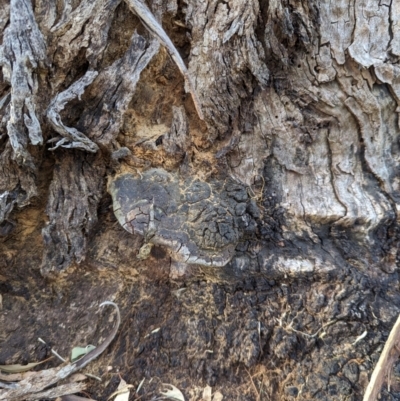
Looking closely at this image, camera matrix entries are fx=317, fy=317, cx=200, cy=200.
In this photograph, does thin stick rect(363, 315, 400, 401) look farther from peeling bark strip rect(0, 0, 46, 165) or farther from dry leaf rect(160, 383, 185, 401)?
peeling bark strip rect(0, 0, 46, 165)

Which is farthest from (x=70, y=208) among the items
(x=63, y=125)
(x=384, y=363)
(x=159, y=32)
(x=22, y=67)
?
(x=384, y=363)

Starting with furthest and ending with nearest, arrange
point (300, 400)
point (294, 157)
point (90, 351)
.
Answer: point (294, 157), point (90, 351), point (300, 400)

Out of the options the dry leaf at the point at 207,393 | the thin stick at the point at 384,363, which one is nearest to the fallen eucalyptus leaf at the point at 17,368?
the dry leaf at the point at 207,393

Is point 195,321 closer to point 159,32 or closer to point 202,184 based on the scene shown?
point 202,184

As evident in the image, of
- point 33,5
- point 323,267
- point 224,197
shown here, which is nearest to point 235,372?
point 323,267

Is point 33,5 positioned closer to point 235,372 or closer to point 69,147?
point 69,147

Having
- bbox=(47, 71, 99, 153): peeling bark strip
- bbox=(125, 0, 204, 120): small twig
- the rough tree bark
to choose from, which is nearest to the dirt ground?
the rough tree bark
